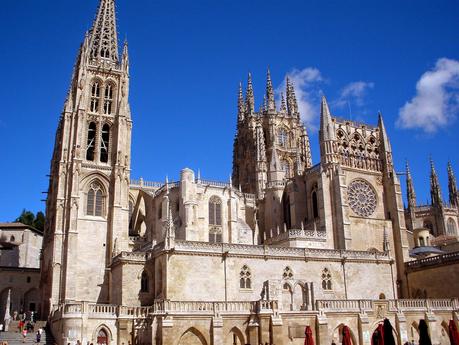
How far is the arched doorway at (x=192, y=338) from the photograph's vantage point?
2945cm

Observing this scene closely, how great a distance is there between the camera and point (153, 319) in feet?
95.9

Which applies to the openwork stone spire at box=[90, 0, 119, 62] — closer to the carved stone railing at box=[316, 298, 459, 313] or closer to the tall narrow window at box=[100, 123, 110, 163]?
the tall narrow window at box=[100, 123, 110, 163]

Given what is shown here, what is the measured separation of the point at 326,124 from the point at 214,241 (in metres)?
15.8

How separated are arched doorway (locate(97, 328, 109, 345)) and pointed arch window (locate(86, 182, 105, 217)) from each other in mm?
17867

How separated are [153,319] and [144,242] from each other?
19729mm

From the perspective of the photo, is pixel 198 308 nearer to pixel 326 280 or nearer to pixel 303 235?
pixel 326 280

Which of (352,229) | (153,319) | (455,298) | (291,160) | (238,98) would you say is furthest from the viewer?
(238,98)

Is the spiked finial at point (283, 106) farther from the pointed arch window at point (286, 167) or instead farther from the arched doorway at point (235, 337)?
the arched doorway at point (235, 337)

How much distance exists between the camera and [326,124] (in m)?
51.1

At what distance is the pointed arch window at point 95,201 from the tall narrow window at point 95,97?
27.8 feet

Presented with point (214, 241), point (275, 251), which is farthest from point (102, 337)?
point (214, 241)

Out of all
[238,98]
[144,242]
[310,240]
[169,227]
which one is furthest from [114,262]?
[238,98]

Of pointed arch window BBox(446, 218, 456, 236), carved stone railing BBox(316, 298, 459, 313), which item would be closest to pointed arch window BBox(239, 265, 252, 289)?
carved stone railing BBox(316, 298, 459, 313)

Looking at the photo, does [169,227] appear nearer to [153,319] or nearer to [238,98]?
[153,319]
